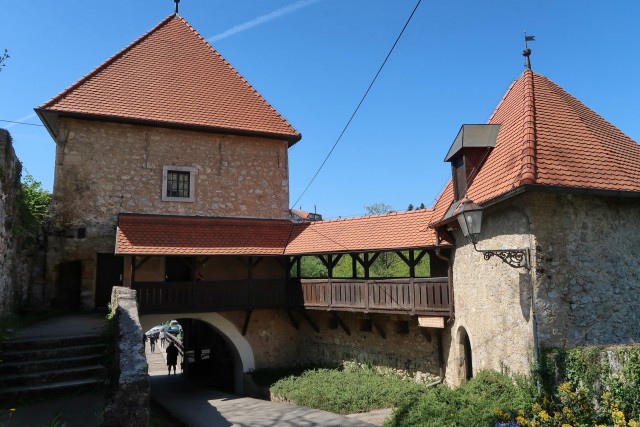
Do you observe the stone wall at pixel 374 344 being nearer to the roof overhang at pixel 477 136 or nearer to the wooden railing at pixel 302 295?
the wooden railing at pixel 302 295

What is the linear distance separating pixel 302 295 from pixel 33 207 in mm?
8302

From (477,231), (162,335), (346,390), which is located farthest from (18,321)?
(162,335)

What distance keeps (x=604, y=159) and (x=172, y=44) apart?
1527cm

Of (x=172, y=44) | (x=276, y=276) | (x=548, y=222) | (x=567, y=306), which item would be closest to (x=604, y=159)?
(x=548, y=222)

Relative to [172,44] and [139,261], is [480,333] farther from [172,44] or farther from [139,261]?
[172,44]

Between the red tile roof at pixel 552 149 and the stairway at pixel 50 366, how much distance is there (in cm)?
697

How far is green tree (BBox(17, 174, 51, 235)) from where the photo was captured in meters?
11.5

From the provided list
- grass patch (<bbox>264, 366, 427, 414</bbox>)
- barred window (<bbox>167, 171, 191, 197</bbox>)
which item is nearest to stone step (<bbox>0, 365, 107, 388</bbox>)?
grass patch (<bbox>264, 366, 427, 414</bbox>)

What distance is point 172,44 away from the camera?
1720 cm

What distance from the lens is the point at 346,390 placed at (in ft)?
38.8

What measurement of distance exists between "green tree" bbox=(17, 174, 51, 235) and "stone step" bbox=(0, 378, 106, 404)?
681 centimetres

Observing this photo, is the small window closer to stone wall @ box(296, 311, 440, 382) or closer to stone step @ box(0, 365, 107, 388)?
stone wall @ box(296, 311, 440, 382)

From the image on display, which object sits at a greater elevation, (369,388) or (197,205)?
(197,205)

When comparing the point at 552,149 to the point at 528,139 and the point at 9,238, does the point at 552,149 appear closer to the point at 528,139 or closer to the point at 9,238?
the point at 528,139
